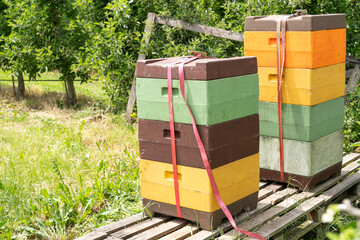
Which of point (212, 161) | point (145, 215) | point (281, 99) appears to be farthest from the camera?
point (281, 99)

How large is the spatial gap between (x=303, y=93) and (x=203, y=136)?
1252mm

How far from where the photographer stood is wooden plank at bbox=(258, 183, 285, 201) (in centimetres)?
412

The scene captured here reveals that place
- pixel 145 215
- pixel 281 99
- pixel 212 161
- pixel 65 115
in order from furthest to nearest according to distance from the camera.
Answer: pixel 65 115 → pixel 281 99 → pixel 145 215 → pixel 212 161

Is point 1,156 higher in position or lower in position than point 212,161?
lower

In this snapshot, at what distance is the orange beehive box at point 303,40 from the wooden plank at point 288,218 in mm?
1135

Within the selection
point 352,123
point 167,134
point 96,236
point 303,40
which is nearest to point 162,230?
point 96,236

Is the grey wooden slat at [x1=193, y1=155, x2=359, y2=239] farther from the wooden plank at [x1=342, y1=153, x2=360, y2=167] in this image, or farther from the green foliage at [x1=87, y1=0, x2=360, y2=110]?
the green foliage at [x1=87, y1=0, x2=360, y2=110]

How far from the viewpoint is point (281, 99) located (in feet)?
13.9

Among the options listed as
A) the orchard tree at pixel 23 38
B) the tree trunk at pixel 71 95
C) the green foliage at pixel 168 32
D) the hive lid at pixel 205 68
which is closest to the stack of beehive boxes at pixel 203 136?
the hive lid at pixel 205 68

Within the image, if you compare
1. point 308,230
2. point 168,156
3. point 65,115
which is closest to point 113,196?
point 168,156

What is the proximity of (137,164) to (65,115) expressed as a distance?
3.26 meters

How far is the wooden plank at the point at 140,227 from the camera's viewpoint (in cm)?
343

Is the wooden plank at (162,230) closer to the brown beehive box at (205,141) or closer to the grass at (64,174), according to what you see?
the brown beehive box at (205,141)

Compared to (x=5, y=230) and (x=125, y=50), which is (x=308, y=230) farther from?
(x=125, y=50)
